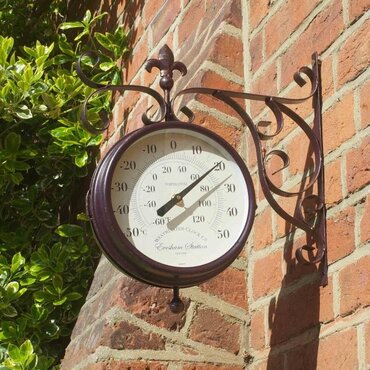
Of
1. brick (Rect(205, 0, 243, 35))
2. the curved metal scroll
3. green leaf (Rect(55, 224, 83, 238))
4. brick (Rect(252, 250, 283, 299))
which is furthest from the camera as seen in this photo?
green leaf (Rect(55, 224, 83, 238))

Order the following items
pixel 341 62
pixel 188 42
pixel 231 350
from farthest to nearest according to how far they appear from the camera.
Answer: pixel 188 42
pixel 231 350
pixel 341 62

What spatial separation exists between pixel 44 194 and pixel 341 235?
1.54m

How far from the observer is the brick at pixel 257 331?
2587mm

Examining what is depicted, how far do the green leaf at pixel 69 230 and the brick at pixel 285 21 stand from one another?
0.94 m

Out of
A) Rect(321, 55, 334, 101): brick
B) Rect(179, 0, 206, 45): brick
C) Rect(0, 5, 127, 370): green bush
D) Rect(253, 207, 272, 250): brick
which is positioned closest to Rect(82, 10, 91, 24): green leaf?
Rect(0, 5, 127, 370): green bush

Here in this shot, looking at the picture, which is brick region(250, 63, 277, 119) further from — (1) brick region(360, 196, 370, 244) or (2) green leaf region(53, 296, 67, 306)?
(2) green leaf region(53, 296, 67, 306)

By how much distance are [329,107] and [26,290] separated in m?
1.27

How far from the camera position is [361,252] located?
2195 millimetres

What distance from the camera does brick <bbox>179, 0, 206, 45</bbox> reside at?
307 centimetres

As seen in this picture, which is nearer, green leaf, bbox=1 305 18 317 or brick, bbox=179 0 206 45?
brick, bbox=179 0 206 45

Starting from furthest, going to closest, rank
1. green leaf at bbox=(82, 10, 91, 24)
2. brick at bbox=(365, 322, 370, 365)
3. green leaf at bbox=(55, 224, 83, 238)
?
green leaf at bbox=(82, 10, 91, 24), green leaf at bbox=(55, 224, 83, 238), brick at bbox=(365, 322, 370, 365)

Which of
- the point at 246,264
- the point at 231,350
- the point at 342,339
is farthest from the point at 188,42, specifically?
the point at 342,339

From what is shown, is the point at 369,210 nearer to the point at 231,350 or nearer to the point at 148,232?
the point at 148,232

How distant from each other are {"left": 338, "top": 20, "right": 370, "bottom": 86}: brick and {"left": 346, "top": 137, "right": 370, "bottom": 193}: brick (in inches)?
6.8
